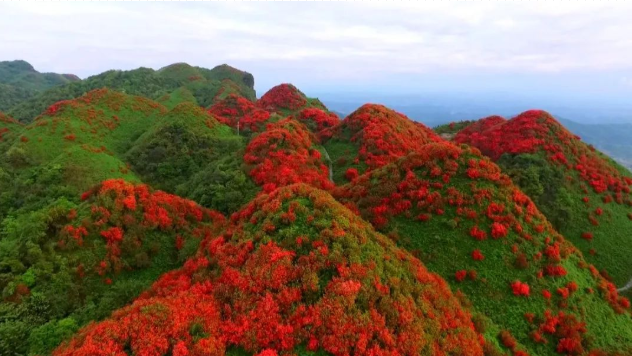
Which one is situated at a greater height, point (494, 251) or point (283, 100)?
point (283, 100)

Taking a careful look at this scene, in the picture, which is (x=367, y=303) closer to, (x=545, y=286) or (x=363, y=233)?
(x=363, y=233)

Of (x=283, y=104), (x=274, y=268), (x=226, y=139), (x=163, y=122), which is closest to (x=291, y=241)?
(x=274, y=268)

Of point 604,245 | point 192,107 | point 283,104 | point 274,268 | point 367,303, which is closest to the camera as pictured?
point 367,303

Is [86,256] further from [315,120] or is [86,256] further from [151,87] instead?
[151,87]

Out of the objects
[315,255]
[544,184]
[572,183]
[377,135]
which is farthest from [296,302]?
[572,183]

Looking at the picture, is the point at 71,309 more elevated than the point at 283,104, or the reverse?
the point at 283,104

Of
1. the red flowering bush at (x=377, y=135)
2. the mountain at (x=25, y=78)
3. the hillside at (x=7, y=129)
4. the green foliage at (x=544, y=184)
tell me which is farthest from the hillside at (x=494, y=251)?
the mountain at (x=25, y=78)
